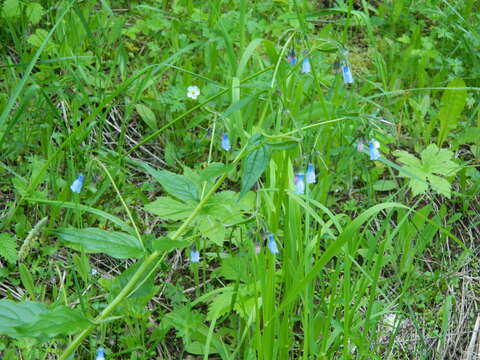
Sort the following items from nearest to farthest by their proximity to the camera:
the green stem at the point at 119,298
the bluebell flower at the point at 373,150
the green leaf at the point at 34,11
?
the green stem at the point at 119,298
the bluebell flower at the point at 373,150
the green leaf at the point at 34,11

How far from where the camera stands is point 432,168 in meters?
2.79

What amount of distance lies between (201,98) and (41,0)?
3.57 ft

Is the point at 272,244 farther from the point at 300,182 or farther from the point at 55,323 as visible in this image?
the point at 55,323

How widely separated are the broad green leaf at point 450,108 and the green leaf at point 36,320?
215 cm

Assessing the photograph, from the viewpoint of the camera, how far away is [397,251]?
261 cm

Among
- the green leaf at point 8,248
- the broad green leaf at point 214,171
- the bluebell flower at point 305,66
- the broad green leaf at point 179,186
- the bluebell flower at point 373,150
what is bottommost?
the green leaf at point 8,248

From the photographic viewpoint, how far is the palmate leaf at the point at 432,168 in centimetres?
268

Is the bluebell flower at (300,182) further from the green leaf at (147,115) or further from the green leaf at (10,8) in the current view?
the green leaf at (10,8)

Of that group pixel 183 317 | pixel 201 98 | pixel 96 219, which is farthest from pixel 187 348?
pixel 201 98

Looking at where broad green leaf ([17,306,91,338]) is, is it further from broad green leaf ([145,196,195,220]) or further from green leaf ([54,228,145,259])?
broad green leaf ([145,196,195,220])

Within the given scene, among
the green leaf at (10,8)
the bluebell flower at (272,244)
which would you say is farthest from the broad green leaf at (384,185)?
the green leaf at (10,8)

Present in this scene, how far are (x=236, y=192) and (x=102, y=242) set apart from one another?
113 centimetres

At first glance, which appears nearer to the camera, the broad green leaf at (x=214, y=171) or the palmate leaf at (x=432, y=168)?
the broad green leaf at (x=214, y=171)

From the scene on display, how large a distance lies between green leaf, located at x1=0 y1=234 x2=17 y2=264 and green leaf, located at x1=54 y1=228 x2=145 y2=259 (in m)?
0.67
